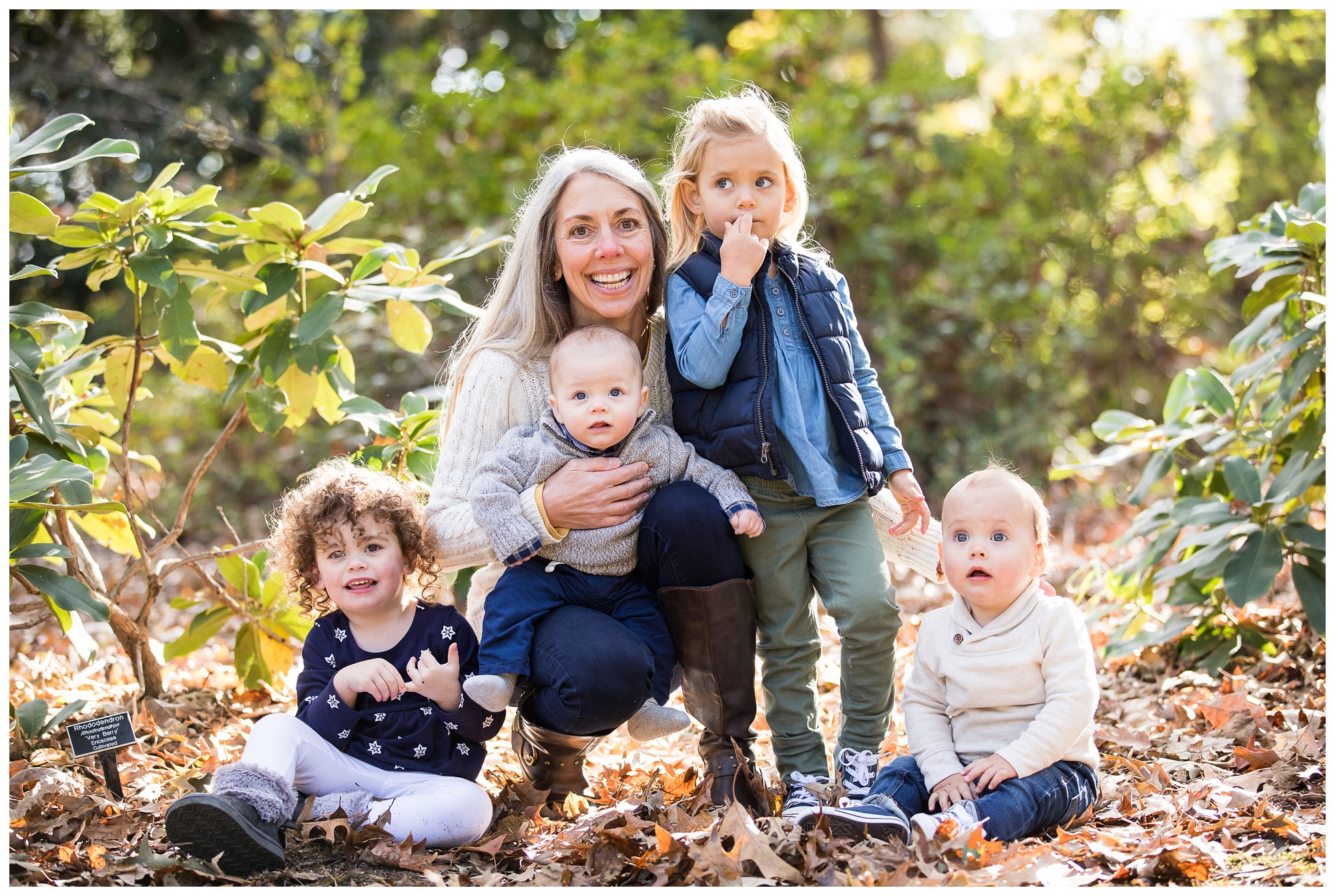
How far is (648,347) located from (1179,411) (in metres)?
1.74

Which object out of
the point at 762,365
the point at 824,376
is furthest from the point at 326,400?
the point at 824,376

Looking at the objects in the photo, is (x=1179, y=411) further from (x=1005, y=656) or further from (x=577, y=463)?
(x=577, y=463)

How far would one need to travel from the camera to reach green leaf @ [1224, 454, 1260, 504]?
2803 millimetres

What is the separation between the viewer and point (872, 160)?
19.3 ft

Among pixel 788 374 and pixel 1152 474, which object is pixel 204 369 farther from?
pixel 1152 474

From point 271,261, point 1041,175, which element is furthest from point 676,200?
point 1041,175

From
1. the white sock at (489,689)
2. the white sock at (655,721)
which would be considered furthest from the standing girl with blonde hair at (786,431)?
the white sock at (489,689)

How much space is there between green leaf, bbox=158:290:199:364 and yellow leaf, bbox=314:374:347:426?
330 mm

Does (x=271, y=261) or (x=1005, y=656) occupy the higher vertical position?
(x=271, y=261)

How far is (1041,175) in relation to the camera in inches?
239

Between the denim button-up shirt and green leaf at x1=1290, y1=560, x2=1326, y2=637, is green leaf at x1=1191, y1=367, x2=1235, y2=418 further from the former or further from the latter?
the denim button-up shirt

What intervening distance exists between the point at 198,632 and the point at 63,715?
46 centimetres

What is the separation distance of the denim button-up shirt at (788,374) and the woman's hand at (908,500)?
24mm

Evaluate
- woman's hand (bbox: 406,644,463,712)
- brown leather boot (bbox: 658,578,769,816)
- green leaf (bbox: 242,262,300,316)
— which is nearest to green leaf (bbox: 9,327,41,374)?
green leaf (bbox: 242,262,300,316)
